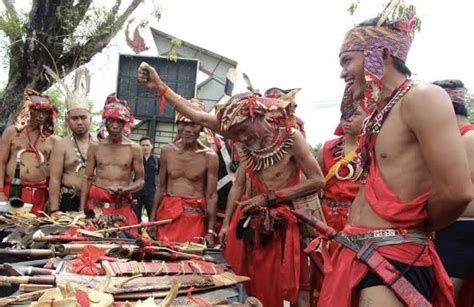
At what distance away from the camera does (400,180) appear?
8.64 ft

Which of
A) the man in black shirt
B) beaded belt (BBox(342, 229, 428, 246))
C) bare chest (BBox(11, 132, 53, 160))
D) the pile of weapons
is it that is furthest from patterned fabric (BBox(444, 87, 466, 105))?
the man in black shirt

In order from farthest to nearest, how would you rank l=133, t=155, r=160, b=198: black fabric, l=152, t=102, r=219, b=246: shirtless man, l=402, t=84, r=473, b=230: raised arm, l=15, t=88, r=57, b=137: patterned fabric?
l=133, t=155, r=160, b=198: black fabric < l=15, t=88, r=57, b=137: patterned fabric < l=152, t=102, r=219, b=246: shirtless man < l=402, t=84, r=473, b=230: raised arm

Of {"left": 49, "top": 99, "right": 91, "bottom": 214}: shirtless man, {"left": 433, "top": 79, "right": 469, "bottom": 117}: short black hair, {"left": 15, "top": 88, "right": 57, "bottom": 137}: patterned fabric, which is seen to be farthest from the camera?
{"left": 15, "top": 88, "right": 57, "bottom": 137}: patterned fabric

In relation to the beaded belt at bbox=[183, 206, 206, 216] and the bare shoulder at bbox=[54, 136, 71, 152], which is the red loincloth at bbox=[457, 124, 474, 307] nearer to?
the beaded belt at bbox=[183, 206, 206, 216]

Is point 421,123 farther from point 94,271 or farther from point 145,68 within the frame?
point 145,68

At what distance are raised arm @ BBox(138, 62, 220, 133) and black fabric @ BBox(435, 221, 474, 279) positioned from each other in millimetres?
1986

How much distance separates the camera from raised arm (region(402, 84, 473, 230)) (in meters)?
2.48

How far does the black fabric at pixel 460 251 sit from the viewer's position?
405cm

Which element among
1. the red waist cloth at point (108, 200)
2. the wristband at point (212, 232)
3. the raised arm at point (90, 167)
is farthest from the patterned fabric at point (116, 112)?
the wristband at point (212, 232)

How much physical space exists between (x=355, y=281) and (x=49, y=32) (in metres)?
9.19

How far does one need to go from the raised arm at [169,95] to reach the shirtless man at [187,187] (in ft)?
4.22

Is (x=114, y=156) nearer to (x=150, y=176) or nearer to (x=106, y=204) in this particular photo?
(x=106, y=204)

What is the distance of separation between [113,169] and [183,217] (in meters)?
1.02

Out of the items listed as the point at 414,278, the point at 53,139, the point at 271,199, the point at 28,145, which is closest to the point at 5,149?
the point at 28,145
